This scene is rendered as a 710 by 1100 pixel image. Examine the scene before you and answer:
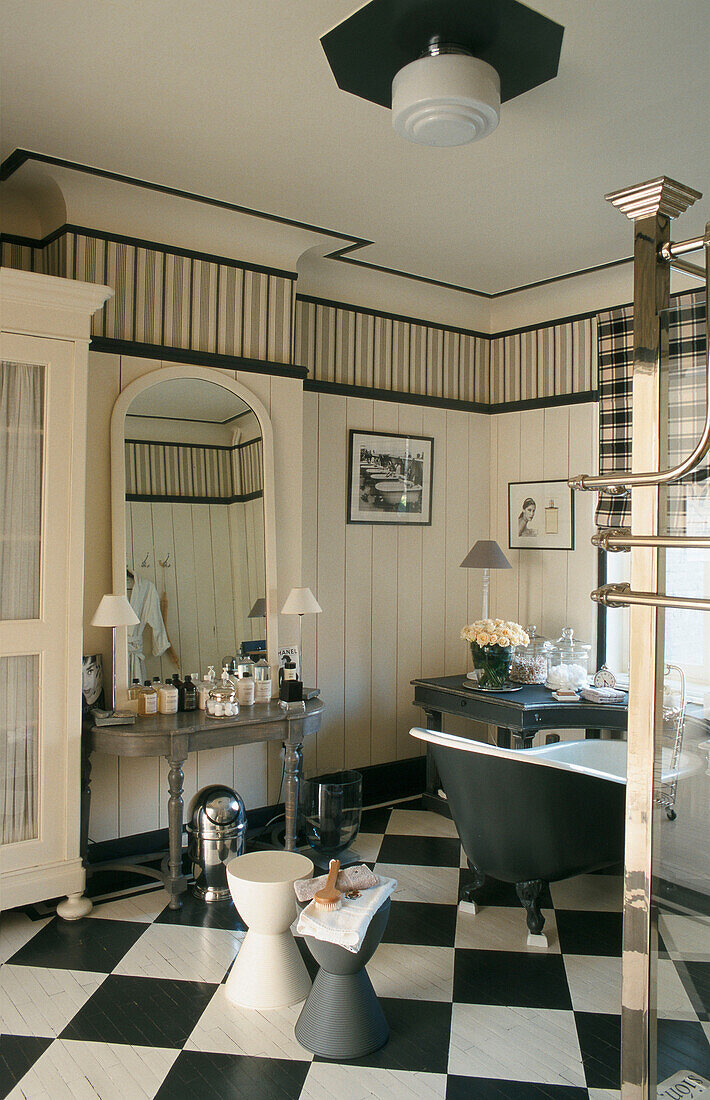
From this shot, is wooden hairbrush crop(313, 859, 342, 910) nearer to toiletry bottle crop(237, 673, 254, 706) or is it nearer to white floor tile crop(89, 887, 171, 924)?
white floor tile crop(89, 887, 171, 924)

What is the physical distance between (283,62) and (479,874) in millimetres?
3004

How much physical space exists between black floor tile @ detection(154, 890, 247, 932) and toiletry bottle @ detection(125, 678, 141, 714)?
0.83 metres

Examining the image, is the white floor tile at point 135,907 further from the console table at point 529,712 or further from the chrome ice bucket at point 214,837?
the console table at point 529,712

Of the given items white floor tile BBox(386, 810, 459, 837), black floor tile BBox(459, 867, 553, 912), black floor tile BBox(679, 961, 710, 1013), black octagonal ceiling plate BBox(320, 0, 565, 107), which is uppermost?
black octagonal ceiling plate BBox(320, 0, 565, 107)

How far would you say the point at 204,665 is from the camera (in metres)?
3.77

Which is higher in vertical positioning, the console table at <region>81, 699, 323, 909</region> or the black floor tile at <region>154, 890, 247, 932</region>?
the console table at <region>81, 699, 323, 909</region>

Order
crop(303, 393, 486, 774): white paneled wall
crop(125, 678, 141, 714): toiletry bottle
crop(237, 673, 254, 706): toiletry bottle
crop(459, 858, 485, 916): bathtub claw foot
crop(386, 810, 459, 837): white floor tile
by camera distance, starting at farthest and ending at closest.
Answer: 1. crop(303, 393, 486, 774): white paneled wall
2. crop(386, 810, 459, 837): white floor tile
3. crop(237, 673, 254, 706): toiletry bottle
4. crop(125, 678, 141, 714): toiletry bottle
5. crop(459, 858, 485, 916): bathtub claw foot

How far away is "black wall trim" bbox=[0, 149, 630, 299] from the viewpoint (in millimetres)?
3225

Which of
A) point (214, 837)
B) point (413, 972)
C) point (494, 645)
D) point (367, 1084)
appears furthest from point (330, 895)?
point (494, 645)

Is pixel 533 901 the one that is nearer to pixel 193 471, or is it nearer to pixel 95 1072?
pixel 95 1072

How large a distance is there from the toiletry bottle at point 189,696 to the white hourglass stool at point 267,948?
1.00 m

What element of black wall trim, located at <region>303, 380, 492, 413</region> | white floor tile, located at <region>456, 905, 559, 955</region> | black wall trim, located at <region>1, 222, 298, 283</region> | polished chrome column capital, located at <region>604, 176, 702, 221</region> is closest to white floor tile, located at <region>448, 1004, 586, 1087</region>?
white floor tile, located at <region>456, 905, 559, 955</region>

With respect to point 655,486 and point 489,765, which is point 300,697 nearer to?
point 489,765

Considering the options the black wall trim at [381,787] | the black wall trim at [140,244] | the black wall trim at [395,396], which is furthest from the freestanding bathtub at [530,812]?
the black wall trim at [140,244]
